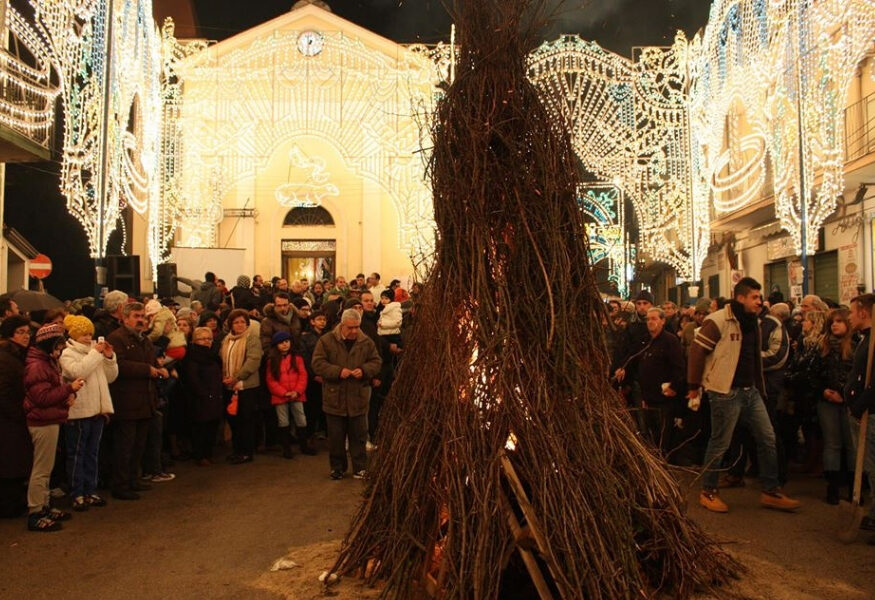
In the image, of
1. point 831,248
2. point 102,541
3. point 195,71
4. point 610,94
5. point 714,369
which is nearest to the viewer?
point 102,541

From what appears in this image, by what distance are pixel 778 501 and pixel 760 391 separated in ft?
3.07

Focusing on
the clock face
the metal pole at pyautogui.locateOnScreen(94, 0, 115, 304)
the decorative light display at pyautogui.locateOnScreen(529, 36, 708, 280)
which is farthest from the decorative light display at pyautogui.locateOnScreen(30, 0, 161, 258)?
the decorative light display at pyautogui.locateOnScreen(529, 36, 708, 280)

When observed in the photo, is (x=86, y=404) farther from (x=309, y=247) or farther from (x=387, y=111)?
(x=309, y=247)

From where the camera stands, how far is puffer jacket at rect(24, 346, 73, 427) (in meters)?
6.38

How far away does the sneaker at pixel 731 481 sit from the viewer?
7.71m

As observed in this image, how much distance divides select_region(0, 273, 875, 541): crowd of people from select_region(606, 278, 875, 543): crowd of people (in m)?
0.02

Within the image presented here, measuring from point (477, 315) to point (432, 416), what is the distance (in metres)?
0.60

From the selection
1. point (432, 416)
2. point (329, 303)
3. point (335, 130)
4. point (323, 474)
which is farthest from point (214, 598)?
point (335, 130)

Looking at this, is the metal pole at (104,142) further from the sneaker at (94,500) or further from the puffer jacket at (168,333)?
the sneaker at (94,500)

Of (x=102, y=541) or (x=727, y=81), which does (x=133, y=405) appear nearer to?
(x=102, y=541)

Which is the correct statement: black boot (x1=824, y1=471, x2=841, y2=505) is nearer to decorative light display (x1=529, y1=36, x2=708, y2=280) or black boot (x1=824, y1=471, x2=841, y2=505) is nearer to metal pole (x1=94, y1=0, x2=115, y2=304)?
metal pole (x1=94, y1=0, x2=115, y2=304)

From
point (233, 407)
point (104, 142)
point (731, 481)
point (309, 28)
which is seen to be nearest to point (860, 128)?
point (731, 481)

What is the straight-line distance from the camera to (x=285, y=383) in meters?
9.49

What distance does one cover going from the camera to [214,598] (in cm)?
467
